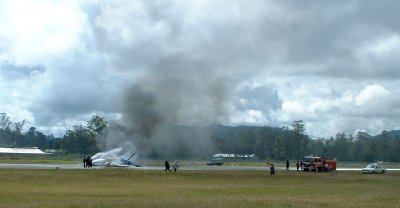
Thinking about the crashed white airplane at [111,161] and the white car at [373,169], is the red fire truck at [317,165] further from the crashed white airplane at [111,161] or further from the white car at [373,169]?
the crashed white airplane at [111,161]

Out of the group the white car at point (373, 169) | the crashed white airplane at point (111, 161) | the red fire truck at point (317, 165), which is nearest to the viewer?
the white car at point (373, 169)

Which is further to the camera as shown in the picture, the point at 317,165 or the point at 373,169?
the point at 317,165

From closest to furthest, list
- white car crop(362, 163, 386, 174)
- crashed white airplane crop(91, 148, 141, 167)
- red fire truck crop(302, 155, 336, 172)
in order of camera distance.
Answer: white car crop(362, 163, 386, 174) < red fire truck crop(302, 155, 336, 172) < crashed white airplane crop(91, 148, 141, 167)

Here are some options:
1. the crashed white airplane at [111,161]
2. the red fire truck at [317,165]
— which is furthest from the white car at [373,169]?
the crashed white airplane at [111,161]

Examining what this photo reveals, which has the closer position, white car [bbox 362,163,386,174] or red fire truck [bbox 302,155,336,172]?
white car [bbox 362,163,386,174]

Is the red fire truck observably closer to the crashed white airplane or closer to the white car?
the white car

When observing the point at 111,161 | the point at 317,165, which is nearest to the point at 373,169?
the point at 317,165

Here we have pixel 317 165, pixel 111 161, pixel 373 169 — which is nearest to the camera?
pixel 373 169

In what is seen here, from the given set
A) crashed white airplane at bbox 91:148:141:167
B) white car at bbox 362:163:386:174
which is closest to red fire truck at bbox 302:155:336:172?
white car at bbox 362:163:386:174

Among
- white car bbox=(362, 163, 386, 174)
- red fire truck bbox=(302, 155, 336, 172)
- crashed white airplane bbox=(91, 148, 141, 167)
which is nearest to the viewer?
white car bbox=(362, 163, 386, 174)

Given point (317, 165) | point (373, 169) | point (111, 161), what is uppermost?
point (111, 161)

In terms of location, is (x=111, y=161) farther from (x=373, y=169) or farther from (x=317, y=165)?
(x=373, y=169)

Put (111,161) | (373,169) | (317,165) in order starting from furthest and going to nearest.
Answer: (111,161) < (317,165) < (373,169)

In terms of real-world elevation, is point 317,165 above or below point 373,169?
above
